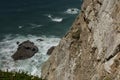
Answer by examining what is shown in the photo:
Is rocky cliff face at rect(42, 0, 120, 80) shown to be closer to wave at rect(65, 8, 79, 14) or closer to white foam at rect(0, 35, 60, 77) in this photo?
white foam at rect(0, 35, 60, 77)

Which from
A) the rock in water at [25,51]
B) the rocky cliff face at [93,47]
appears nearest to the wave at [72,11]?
the rock in water at [25,51]

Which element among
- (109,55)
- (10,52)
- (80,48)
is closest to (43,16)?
(10,52)

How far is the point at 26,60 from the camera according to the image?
66.8 metres

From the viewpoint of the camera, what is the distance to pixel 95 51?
68.0 feet

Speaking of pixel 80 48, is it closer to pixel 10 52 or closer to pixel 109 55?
pixel 109 55

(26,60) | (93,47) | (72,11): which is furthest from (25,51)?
(93,47)

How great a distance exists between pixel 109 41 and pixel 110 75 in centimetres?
237

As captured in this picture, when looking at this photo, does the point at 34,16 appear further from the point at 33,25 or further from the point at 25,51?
the point at 25,51

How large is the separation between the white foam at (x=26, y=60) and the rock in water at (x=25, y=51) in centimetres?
91

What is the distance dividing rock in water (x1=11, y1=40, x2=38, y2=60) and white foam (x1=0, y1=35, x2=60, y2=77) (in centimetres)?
91

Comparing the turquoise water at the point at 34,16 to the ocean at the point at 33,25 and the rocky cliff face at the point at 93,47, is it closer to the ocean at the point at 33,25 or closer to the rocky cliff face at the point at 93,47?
the ocean at the point at 33,25

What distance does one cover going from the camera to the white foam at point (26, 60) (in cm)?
6272

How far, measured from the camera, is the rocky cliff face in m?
17.9

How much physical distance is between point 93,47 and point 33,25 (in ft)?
222
